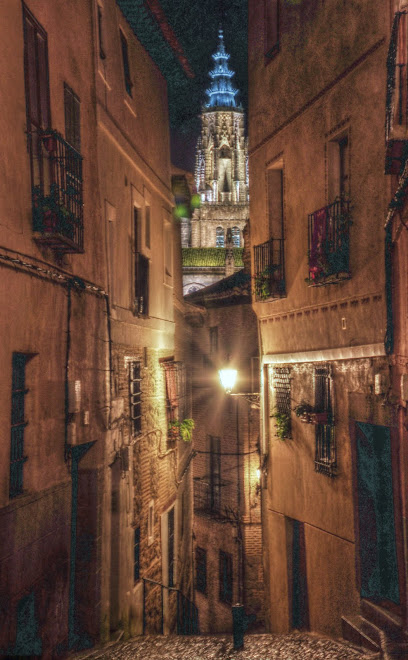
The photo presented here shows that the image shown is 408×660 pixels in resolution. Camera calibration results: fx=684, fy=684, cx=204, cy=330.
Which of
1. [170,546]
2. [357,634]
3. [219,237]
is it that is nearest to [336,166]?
[357,634]

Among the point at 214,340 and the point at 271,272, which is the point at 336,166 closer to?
the point at 271,272

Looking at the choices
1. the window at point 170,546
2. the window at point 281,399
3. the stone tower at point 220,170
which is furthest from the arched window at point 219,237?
the window at point 281,399

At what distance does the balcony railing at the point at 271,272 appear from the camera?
1330 cm

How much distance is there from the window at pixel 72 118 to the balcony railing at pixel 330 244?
13.0 ft

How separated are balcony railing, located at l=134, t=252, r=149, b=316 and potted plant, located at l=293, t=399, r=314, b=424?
366 cm

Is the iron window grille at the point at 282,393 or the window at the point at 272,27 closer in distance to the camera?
the iron window grille at the point at 282,393

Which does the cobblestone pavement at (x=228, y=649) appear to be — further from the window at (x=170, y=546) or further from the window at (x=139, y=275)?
the window at (x=139, y=275)

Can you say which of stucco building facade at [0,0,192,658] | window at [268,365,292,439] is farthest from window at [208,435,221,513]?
window at [268,365,292,439]

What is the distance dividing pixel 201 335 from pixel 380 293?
14.5 metres

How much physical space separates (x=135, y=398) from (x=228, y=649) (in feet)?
16.3

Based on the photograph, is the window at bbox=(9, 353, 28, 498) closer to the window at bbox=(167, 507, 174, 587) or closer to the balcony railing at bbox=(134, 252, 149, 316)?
the balcony railing at bbox=(134, 252, 149, 316)

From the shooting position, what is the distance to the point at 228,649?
9.27 metres

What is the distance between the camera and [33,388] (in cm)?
809

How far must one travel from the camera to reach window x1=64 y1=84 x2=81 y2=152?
31.8 ft
